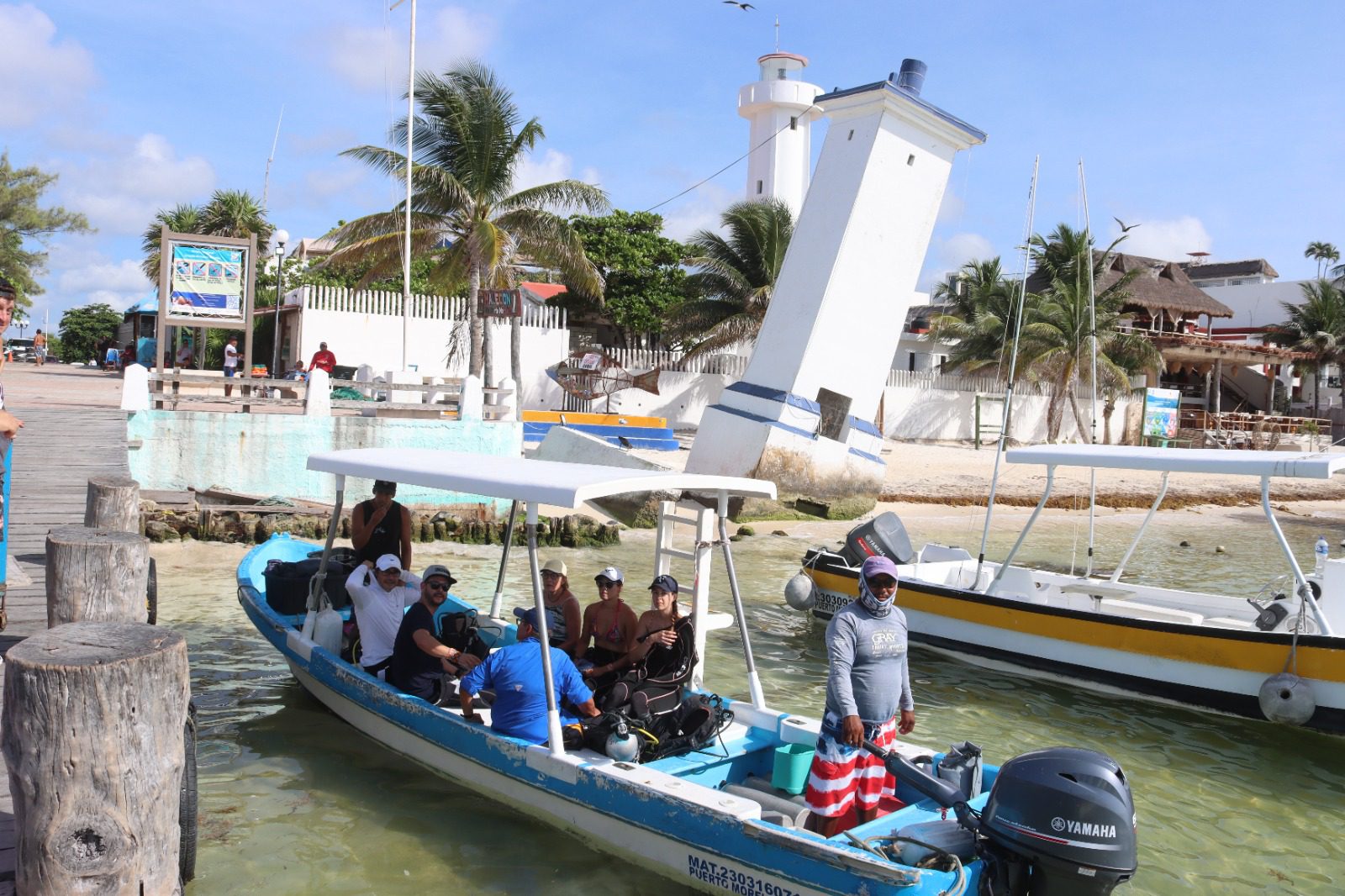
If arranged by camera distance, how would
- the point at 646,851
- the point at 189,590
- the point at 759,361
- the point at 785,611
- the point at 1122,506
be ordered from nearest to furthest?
the point at 646,851
the point at 189,590
the point at 785,611
the point at 759,361
the point at 1122,506

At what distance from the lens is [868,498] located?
2141 cm

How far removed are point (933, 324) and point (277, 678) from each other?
104 feet

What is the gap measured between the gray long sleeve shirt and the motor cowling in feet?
3.00

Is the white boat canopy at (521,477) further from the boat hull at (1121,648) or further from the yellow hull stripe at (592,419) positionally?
the yellow hull stripe at (592,419)

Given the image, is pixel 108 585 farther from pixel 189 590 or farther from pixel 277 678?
pixel 189 590

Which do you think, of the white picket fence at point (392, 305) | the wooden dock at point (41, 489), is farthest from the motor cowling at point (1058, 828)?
the white picket fence at point (392, 305)

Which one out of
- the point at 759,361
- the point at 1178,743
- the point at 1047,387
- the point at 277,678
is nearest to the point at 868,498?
the point at 759,361

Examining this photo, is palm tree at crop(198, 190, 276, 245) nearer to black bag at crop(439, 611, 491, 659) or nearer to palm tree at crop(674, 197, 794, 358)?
palm tree at crop(674, 197, 794, 358)

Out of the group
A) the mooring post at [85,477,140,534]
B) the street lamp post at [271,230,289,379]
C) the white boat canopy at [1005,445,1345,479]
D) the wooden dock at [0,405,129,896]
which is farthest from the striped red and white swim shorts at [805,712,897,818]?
the street lamp post at [271,230,289,379]

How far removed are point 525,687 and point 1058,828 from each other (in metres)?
3.11

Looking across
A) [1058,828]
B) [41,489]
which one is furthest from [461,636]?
[41,489]

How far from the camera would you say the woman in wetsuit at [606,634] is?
6781 millimetres

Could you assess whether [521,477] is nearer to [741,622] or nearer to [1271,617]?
[741,622]

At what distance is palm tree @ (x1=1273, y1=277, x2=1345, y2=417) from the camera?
42.8 metres
